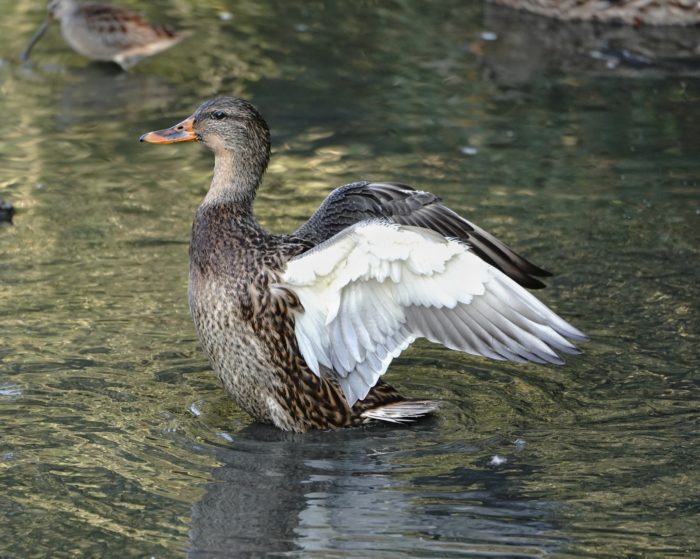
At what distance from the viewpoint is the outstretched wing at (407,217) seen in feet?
22.2

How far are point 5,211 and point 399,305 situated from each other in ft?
12.0

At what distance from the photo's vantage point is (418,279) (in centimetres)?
595

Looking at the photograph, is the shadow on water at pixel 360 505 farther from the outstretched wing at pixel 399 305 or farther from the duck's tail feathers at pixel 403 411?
the outstretched wing at pixel 399 305

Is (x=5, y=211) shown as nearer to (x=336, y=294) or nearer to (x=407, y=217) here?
(x=407, y=217)

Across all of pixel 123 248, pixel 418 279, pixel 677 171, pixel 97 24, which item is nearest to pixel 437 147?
pixel 677 171

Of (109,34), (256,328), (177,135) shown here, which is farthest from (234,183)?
(109,34)

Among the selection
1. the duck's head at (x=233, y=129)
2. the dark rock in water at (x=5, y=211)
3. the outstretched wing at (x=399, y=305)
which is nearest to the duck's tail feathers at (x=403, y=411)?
the outstretched wing at (x=399, y=305)

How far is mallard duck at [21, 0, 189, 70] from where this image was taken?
39.3ft

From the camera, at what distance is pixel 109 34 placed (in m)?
12.0

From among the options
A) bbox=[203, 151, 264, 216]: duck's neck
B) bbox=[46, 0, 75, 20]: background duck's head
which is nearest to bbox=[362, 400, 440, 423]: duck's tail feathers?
bbox=[203, 151, 264, 216]: duck's neck

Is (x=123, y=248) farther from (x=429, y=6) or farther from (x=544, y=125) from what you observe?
(x=429, y=6)

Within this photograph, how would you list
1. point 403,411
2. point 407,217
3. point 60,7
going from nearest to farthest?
1. point 403,411
2. point 407,217
3. point 60,7

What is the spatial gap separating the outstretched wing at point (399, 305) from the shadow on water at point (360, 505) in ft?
1.18

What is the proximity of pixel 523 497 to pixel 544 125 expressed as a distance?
5450 millimetres
